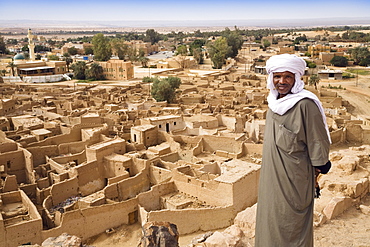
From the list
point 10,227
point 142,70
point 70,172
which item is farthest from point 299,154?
Result: point 142,70

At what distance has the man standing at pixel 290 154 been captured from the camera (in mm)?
3117

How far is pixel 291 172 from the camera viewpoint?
3238 mm

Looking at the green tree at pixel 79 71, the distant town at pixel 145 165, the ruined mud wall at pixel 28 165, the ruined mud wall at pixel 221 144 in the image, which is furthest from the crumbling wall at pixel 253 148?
the green tree at pixel 79 71

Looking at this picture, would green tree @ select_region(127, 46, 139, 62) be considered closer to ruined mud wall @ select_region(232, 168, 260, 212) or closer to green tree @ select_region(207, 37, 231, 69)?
green tree @ select_region(207, 37, 231, 69)

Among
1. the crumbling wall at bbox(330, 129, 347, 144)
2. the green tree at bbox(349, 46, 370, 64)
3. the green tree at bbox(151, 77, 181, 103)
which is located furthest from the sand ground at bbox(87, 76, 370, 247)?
the green tree at bbox(349, 46, 370, 64)

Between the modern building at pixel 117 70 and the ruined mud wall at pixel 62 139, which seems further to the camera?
the modern building at pixel 117 70

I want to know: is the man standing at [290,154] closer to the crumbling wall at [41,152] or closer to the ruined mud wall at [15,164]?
the ruined mud wall at [15,164]

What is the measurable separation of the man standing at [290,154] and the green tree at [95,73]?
46844mm

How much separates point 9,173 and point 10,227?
5435mm

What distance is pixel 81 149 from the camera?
1797 cm

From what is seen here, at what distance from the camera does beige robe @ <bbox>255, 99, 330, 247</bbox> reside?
311 cm

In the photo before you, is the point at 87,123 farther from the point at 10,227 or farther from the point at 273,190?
the point at 273,190

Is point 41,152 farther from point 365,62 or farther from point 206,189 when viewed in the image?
point 365,62

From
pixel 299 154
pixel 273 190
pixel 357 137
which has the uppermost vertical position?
pixel 299 154
